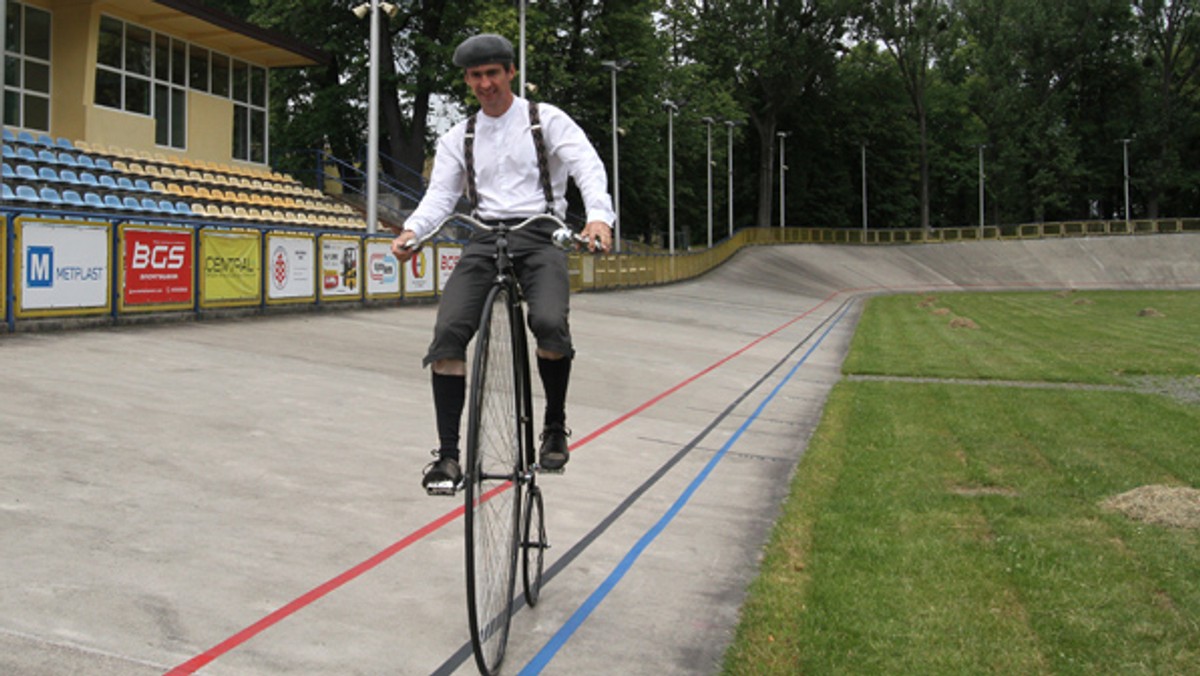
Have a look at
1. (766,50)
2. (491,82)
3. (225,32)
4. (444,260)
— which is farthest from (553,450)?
(766,50)

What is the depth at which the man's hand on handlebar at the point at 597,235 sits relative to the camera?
188 inches

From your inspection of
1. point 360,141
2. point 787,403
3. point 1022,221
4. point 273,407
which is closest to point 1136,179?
point 1022,221

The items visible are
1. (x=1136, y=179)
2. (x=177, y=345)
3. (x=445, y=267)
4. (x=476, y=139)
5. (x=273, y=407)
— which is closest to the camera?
(x=476, y=139)

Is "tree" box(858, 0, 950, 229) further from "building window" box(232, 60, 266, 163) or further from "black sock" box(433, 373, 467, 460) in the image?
"black sock" box(433, 373, 467, 460)

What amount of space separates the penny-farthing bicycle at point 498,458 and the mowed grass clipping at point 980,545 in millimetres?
1087

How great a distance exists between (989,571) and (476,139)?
3825 millimetres

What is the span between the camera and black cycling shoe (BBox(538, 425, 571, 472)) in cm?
514

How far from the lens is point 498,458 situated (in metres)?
4.60

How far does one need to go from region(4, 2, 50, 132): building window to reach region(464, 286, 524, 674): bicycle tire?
26.9 metres

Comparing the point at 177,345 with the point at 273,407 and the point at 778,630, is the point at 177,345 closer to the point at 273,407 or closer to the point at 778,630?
the point at 273,407

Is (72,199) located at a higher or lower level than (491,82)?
higher

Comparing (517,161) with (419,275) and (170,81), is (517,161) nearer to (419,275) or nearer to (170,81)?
(419,275)

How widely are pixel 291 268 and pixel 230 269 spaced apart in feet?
6.61

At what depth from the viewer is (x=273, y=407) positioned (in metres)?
10.4
